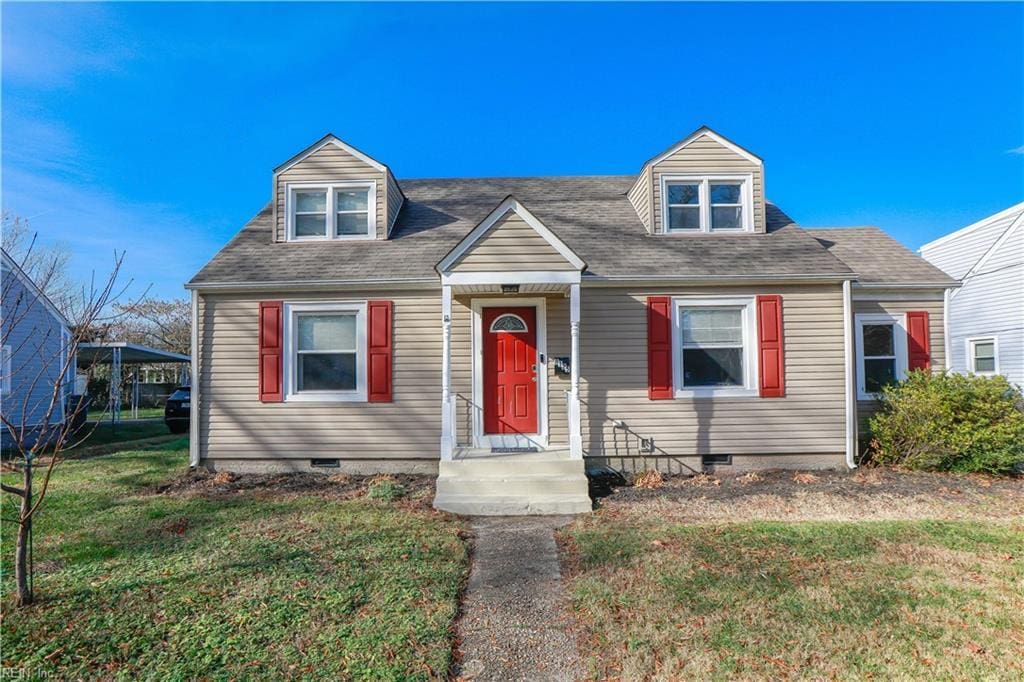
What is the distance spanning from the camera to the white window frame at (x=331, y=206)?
9.05m

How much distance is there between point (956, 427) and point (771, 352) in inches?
104

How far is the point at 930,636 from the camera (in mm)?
3338

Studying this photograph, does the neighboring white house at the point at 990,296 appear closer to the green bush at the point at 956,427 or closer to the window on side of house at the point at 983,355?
the window on side of house at the point at 983,355

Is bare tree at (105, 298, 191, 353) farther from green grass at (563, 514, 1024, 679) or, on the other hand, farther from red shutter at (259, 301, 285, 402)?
green grass at (563, 514, 1024, 679)

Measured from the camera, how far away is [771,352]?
810 centimetres

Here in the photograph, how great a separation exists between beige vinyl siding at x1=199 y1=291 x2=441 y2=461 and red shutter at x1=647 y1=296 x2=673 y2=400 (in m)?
3.28

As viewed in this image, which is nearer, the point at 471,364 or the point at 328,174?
the point at 471,364

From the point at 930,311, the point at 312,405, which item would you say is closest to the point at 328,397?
the point at 312,405

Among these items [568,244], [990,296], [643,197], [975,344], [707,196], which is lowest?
[975,344]

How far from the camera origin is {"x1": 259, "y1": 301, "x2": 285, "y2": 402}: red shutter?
8.18 m

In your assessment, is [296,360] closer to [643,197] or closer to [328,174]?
[328,174]

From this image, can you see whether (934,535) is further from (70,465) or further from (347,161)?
(70,465)

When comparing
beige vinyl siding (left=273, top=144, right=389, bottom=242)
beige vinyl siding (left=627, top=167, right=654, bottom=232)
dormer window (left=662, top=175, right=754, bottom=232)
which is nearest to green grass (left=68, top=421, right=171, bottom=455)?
beige vinyl siding (left=273, top=144, right=389, bottom=242)

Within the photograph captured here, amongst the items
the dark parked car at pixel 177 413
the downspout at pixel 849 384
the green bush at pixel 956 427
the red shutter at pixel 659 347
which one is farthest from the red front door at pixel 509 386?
the dark parked car at pixel 177 413
